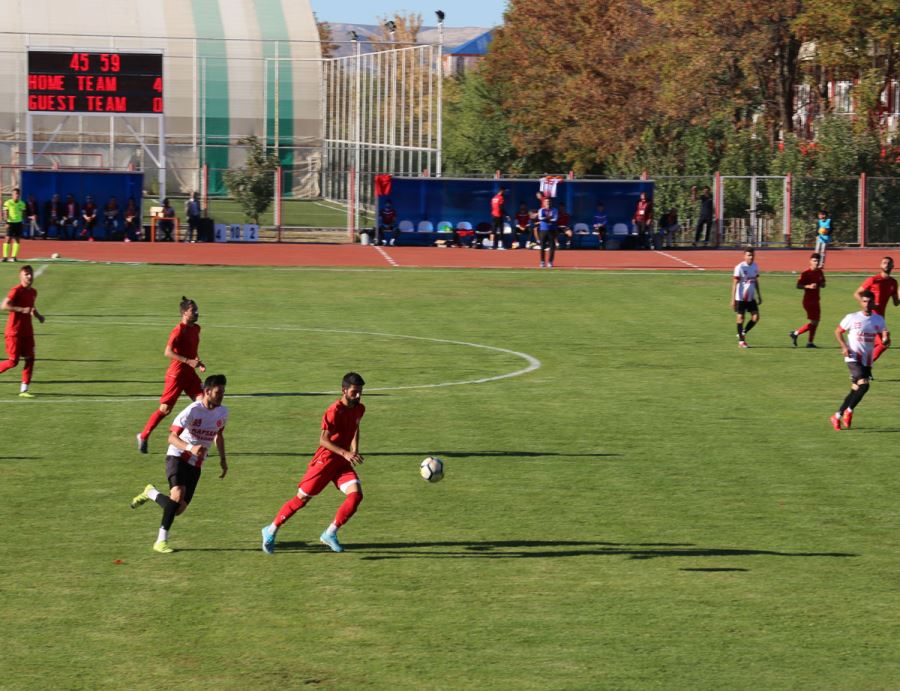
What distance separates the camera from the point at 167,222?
57.7 meters

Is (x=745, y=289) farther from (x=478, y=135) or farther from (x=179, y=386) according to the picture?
(x=478, y=135)

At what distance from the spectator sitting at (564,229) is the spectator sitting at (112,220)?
57.5 ft

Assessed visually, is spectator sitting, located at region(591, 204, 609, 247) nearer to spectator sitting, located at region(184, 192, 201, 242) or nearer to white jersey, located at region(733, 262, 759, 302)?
spectator sitting, located at region(184, 192, 201, 242)

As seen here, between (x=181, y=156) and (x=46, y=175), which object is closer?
(x=46, y=175)

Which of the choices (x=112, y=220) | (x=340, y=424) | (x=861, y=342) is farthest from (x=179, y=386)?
(x=112, y=220)

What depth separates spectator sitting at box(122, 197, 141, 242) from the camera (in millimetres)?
57188

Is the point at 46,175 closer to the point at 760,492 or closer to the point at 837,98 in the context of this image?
the point at 760,492

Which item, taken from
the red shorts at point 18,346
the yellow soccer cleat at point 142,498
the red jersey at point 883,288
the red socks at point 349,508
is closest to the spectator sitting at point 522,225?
the red jersey at point 883,288

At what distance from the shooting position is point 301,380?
26219mm

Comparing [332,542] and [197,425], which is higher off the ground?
[197,425]

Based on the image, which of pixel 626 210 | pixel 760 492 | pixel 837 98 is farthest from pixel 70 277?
pixel 837 98

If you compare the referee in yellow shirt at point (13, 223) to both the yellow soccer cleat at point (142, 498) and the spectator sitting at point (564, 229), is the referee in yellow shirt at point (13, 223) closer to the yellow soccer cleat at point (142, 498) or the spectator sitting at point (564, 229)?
the spectator sitting at point (564, 229)

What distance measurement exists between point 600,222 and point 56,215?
21621mm

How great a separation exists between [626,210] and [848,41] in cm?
1636
